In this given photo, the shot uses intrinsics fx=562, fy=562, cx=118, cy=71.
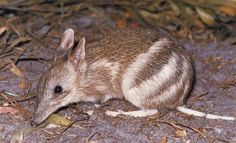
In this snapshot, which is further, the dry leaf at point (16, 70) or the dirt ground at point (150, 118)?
the dry leaf at point (16, 70)

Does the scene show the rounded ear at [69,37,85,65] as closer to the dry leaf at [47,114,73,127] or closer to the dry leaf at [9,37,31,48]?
the dry leaf at [47,114,73,127]

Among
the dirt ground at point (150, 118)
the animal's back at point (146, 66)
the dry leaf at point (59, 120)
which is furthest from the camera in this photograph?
the animal's back at point (146, 66)

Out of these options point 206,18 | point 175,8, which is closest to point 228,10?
point 206,18

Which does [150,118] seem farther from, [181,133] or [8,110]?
[8,110]

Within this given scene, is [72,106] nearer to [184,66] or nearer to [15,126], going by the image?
[15,126]

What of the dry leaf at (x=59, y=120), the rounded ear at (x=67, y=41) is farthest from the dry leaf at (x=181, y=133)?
the rounded ear at (x=67, y=41)

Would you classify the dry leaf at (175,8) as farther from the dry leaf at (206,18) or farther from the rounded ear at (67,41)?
the rounded ear at (67,41)

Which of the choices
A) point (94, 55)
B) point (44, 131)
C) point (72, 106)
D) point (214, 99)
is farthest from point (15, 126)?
point (214, 99)

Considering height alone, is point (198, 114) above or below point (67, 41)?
below
